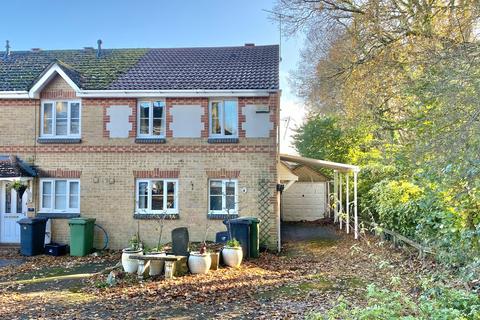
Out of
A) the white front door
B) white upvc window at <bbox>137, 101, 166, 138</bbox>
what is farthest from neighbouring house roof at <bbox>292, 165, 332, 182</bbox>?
the white front door

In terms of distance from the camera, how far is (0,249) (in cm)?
1524

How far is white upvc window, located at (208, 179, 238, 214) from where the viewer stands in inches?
592

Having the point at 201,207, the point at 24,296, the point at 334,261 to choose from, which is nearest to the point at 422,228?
the point at 334,261

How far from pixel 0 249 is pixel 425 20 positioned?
16.8m

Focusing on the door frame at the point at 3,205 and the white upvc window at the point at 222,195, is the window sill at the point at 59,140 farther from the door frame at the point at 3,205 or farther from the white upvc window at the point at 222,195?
the white upvc window at the point at 222,195

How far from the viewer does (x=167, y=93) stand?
49.7 feet

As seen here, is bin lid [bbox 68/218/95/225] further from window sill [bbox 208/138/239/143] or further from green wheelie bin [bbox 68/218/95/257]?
window sill [bbox 208/138/239/143]

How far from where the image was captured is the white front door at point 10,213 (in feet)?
51.8

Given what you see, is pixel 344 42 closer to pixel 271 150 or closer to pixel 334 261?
pixel 271 150

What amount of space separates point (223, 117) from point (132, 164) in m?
3.85

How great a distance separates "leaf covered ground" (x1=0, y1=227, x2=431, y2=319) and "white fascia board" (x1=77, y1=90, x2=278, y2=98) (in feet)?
19.5

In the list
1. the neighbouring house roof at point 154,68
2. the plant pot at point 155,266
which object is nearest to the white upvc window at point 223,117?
the neighbouring house roof at point 154,68

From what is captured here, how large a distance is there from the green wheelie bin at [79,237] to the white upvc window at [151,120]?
380 centimetres

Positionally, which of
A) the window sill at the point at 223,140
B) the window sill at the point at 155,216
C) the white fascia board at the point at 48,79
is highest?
the white fascia board at the point at 48,79
